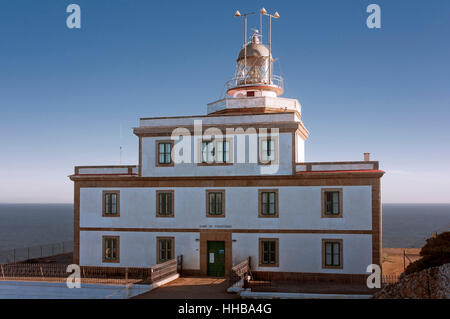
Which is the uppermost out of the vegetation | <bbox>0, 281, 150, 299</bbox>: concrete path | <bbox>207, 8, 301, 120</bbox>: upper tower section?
<bbox>207, 8, 301, 120</bbox>: upper tower section

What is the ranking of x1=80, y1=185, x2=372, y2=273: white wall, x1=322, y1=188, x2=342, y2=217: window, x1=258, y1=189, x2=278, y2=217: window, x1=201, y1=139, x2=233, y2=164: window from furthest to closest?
x1=201, y1=139, x2=233, y2=164: window < x1=258, y1=189, x2=278, y2=217: window < x1=322, y1=188, x2=342, y2=217: window < x1=80, y1=185, x2=372, y2=273: white wall

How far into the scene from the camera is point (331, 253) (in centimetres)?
2594

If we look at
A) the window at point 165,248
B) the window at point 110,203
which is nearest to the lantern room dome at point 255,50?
the window at point 110,203

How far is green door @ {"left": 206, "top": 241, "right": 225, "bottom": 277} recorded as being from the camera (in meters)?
27.3

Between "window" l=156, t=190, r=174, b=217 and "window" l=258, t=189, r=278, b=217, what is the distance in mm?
5532

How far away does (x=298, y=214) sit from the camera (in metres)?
26.5

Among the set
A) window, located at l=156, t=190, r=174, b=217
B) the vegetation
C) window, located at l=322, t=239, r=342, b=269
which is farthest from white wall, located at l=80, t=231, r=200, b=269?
the vegetation

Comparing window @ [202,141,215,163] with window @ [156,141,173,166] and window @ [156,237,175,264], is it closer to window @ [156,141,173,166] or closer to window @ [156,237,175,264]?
window @ [156,141,173,166]

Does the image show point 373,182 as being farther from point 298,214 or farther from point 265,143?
point 265,143

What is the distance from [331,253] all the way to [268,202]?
4608mm

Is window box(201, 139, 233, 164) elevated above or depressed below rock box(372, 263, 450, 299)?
above

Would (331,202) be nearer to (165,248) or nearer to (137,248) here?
(165,248)

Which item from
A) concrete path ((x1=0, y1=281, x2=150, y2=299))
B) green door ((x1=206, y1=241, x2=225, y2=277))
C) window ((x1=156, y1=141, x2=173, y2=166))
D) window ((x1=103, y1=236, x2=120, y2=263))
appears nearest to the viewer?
concrete path ((x1=0, y1=281, x2=150, y2=299))
